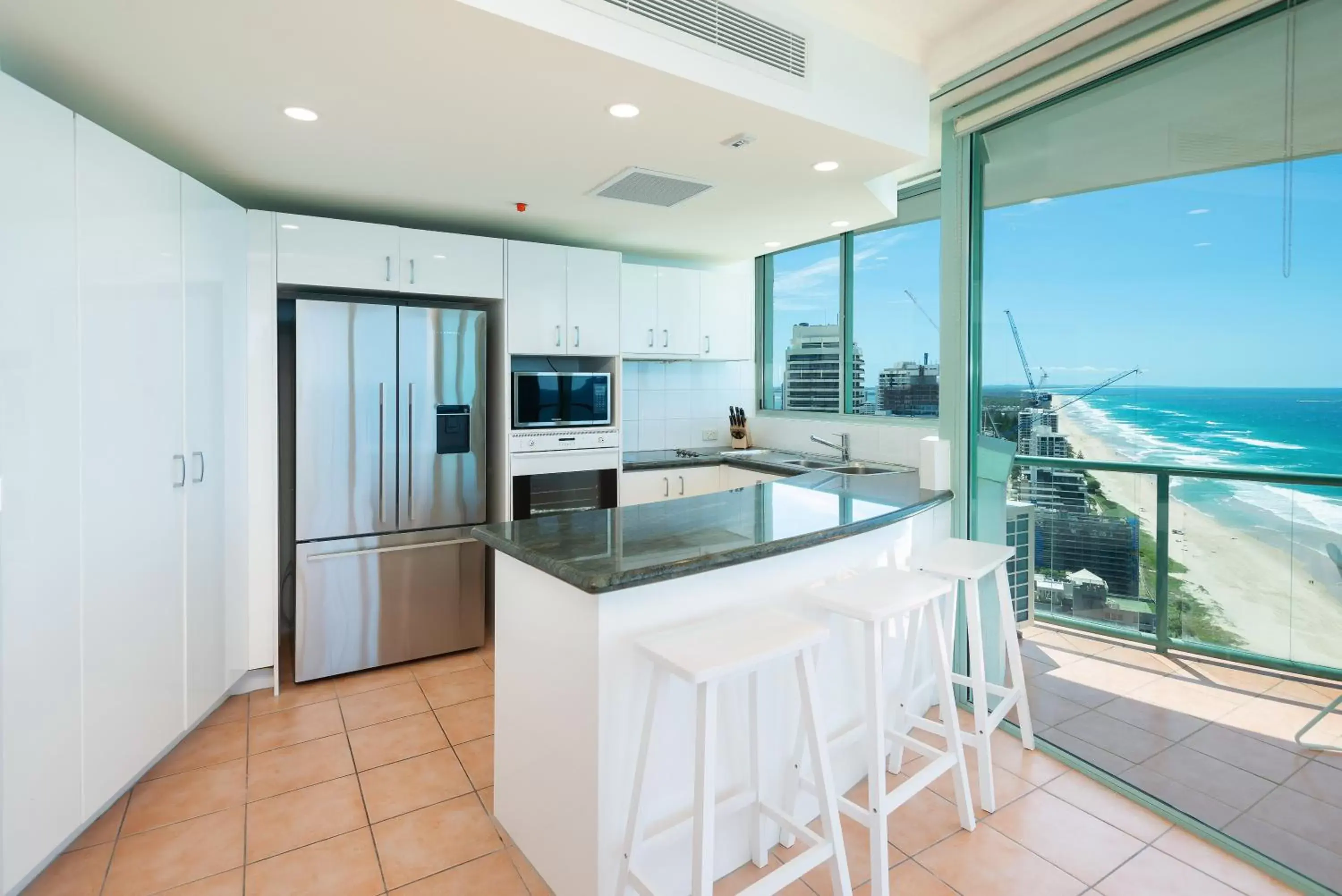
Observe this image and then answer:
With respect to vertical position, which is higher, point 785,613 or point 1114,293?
point 1114,293

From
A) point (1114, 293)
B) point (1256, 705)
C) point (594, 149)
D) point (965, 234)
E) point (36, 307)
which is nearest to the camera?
point (36, 307)

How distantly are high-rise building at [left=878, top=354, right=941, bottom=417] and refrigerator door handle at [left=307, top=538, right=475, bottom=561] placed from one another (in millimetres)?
2521

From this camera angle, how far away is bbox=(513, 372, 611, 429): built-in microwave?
11.8 ft

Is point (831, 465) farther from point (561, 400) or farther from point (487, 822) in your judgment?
point (487, 822)

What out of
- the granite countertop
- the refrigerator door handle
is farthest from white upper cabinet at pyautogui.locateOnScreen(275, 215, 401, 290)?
the granite countertop

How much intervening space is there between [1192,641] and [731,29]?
2.32 m

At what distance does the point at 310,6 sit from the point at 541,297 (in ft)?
6.92

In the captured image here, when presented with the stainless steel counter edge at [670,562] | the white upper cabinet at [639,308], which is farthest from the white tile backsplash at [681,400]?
the stainless steel counter edge at [670,562]

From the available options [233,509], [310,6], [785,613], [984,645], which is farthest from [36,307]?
[984,645]

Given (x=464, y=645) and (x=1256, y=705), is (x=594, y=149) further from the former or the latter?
(x=1256, y=705)

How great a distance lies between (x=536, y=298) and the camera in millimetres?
3658

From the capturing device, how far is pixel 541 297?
3674mm

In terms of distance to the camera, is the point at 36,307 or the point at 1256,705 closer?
the point at 36,307

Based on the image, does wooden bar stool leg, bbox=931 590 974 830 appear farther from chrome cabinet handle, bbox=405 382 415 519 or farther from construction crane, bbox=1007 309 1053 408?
chrome cabinet handle, bbox=405 382 415 519
